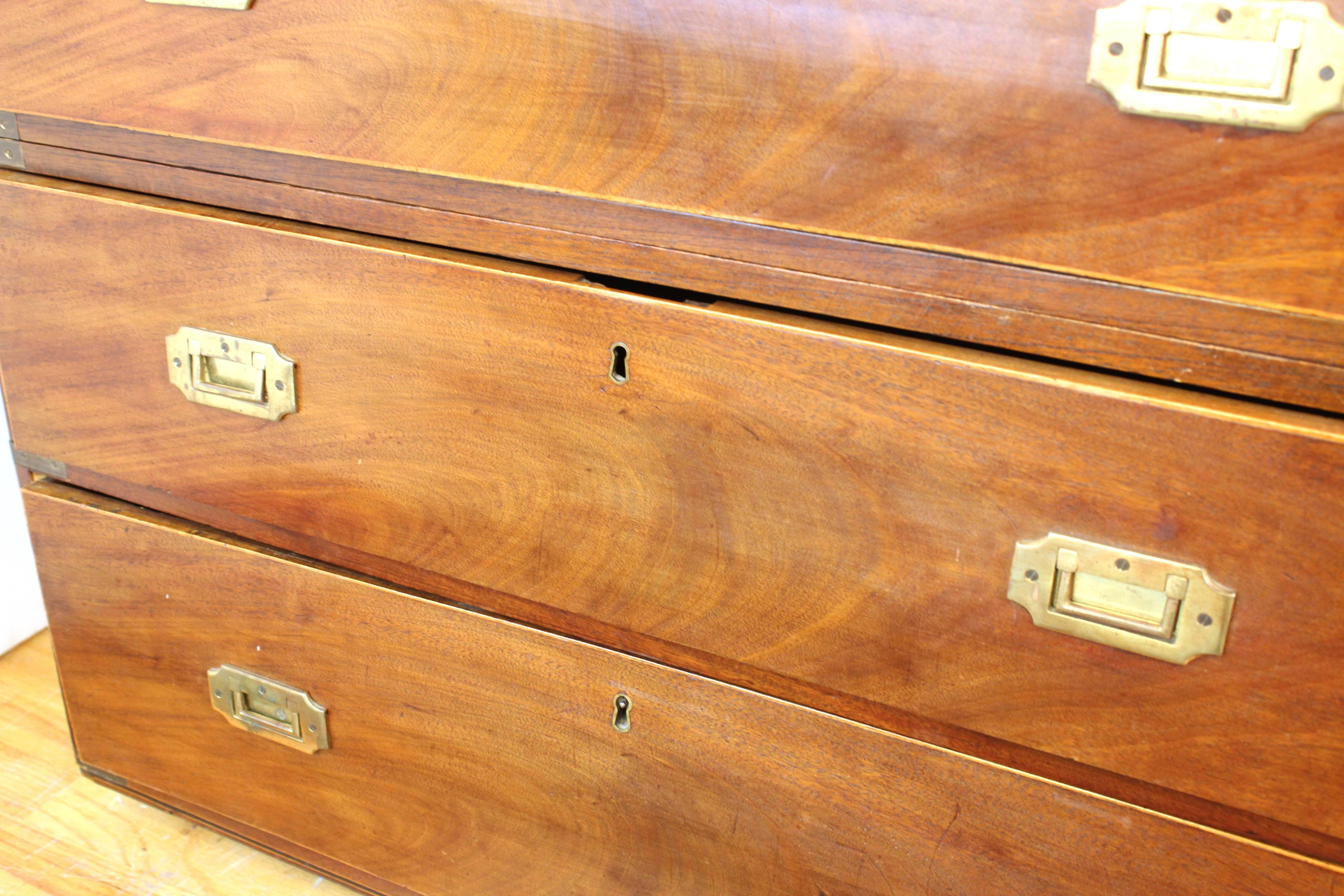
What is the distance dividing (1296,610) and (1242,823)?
132 mm

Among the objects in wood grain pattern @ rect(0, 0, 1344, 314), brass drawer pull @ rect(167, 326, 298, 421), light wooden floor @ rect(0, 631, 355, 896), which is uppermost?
wood grain pattern @ rect(0, 0, 1344, 314)

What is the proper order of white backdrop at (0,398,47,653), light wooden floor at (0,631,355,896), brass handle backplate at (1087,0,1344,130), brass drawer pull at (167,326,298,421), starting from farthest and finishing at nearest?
1. white backdrop at (0,398,47,653)
2. light wooden floor at (0,631,355,896)
3. brass drawer pull at (167,326,298,421)
4. brass handle backplate at (1087,0,1344,130)

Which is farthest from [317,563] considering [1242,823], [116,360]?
[1242,823]

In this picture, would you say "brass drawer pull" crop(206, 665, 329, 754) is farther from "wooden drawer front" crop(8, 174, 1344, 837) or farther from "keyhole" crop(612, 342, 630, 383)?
"keyhole" crop(612, 342, 630, 383)

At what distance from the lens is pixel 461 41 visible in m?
0.62

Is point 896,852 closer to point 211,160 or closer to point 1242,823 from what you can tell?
point 1242,823

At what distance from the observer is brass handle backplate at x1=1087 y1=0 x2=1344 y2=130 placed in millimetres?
452

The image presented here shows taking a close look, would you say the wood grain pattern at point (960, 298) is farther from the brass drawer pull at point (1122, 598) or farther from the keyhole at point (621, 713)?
the keyhole at point (621, 713)

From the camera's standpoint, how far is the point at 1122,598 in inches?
22.1

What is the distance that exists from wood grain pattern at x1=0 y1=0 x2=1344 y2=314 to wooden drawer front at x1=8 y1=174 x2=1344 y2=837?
0.06 meters

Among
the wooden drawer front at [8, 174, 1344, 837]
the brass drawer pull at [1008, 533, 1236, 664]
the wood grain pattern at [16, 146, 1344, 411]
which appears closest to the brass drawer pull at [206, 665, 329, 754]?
the wooden drawer front at [8, 174, 1344, 837]

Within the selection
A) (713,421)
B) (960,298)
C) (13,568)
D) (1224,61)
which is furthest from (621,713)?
(13,568)

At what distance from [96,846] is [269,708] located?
24 cm

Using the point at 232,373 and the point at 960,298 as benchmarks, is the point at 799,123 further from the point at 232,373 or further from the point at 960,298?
the point at 232,373
